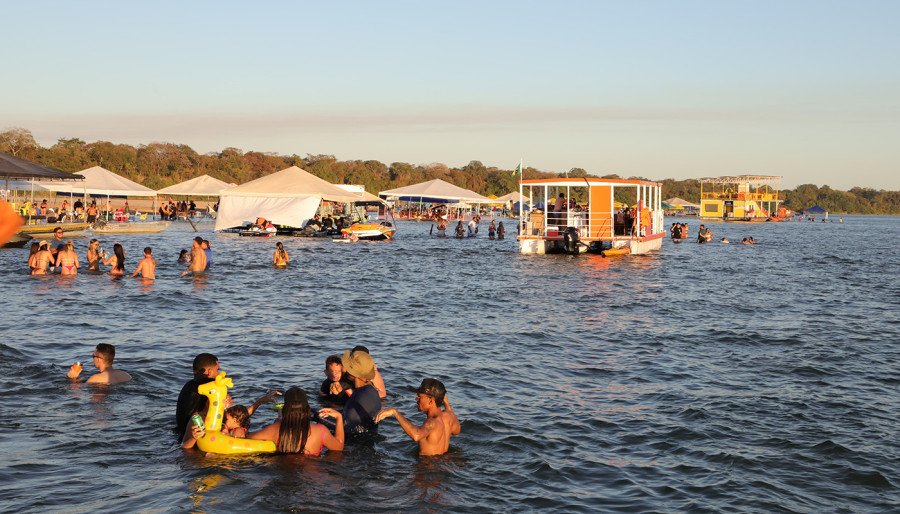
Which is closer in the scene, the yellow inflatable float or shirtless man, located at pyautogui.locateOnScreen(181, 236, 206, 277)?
the yellow inflatable float

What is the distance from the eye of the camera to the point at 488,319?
1970 centimetres

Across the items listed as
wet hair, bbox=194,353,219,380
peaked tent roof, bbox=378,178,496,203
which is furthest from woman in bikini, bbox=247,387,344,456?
peaked tent roof, bbox=378,178,496,203

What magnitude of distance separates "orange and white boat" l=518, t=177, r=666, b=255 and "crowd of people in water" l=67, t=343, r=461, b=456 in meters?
27.4

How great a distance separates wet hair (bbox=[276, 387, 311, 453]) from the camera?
8.46 metres

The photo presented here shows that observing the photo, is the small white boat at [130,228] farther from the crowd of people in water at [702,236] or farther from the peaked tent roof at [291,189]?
the crowd of people in water at [702,236]

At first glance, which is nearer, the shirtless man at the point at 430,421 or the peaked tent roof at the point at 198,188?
the shirtless man at the point at 430,421

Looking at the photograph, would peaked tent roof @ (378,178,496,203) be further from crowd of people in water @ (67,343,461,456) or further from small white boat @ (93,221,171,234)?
crowd of people in water @ (67,343,461,456)

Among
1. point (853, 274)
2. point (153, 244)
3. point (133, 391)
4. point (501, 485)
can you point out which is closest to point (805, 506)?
point (501, 485)

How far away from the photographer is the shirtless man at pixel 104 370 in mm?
11570

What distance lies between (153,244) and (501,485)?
3554cm

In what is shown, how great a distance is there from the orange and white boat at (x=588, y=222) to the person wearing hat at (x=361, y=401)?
27271mm

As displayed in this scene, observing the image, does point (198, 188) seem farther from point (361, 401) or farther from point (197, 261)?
point (361, 401)

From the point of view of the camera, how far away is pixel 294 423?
8.57 metres

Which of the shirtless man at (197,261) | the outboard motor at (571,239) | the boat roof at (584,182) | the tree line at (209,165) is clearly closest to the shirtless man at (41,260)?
the shirtless man at (197,261)
